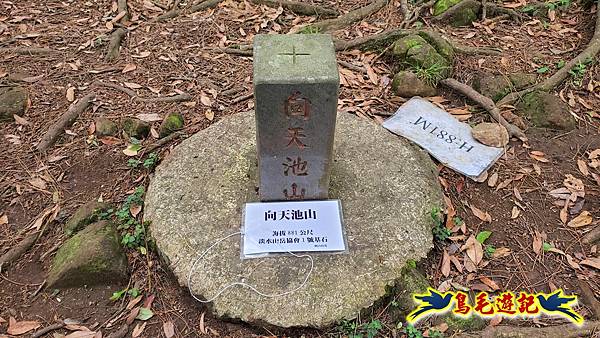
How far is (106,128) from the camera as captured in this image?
3.74m

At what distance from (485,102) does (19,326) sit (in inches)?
152

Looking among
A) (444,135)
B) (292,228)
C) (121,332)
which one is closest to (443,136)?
(444,135)

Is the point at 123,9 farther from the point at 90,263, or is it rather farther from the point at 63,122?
the point at 90,263

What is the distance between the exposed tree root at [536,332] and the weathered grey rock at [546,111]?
6.14ft

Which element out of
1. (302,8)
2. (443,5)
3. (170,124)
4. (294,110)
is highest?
(294,110)

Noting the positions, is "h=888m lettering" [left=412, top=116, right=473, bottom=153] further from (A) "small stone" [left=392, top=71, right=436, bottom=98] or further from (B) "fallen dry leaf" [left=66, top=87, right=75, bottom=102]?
(B) "fallen dry leaf" [left=66, top=87, right=75, bottom=102]

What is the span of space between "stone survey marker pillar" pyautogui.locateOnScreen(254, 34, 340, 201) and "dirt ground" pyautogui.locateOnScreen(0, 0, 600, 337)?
89 cm

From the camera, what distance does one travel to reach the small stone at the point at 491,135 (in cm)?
367

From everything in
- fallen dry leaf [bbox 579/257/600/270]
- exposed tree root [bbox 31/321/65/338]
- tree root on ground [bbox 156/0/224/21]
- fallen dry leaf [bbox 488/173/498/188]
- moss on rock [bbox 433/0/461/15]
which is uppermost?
moss on rock [bbox 433/0/461/15]

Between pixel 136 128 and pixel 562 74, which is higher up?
pixel 562 74

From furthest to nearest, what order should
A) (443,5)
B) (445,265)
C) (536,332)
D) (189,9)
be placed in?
(189,9) → (443,5) → (445,265) → (536,332)

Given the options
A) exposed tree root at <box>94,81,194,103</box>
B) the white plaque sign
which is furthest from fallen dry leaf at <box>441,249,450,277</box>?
exposed tree root at <box>94,81,194,103</box>

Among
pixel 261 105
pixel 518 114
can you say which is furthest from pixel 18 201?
pixel 518 114

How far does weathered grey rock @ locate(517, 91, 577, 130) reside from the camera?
12.6 feet
